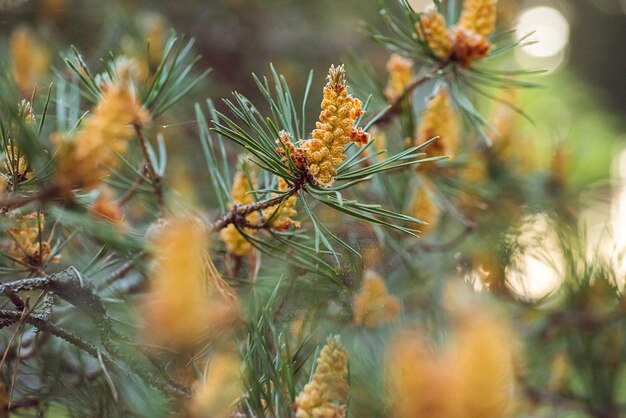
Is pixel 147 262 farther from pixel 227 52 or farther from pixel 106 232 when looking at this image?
pixel 227 52

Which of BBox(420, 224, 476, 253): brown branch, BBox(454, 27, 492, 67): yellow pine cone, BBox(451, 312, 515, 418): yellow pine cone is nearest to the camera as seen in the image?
BBox(451, 312, 515, 418): yellow pine cone

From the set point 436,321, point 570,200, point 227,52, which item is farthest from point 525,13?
point 436,321

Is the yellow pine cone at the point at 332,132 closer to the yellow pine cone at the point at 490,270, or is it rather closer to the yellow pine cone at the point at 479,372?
the yellow pine cone at the point at 479,372

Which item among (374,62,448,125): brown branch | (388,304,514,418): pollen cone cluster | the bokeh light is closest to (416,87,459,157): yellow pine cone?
(374,62,448,125): brown branch

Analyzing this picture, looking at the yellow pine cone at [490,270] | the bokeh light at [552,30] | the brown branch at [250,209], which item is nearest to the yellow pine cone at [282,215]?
the brown branch at [250,209]

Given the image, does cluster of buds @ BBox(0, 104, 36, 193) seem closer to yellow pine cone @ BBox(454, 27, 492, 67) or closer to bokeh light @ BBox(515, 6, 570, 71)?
yellow pine cone @ BBox(454, 27, 492, 67)

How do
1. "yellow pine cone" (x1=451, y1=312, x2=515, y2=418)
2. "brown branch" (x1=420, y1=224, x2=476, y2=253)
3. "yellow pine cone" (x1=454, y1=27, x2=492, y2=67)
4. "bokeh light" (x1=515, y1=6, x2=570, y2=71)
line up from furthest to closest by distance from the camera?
"bokeh light" (x1=515, y1=6, x2=570, y2=71)
"brown branch" (x1=420, y1=224, x2=476, y2=253)
"yellow pine cone" (x1=454, y1=27, x2=492, y2=67)
"yellow pine cone" (x1=451, y1=312, x2=515, y2=418)

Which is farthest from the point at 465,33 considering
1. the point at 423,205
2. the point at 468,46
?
the point at 423,205
